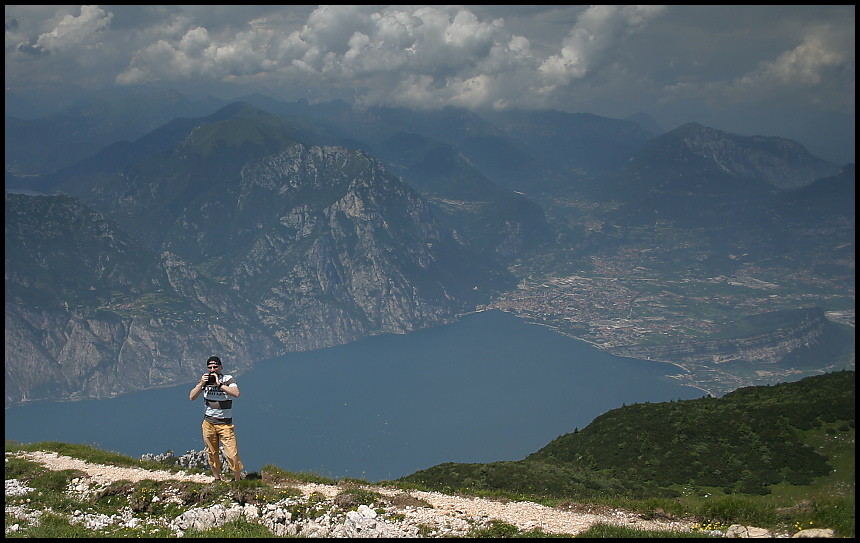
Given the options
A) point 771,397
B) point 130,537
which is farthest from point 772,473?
point 130,537

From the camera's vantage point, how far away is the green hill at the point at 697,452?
33438 millimetres

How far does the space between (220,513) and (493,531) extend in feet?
28.3

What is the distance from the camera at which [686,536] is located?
55.6ft

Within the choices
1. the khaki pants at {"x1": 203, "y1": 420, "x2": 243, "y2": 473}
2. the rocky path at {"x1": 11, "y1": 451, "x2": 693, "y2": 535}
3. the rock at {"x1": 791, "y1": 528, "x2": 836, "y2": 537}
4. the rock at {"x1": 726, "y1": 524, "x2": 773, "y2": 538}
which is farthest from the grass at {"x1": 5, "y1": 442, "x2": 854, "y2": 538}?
the khaki pants at {"x1": 203, "y1": 420, "x2": 243, "y2": 473}

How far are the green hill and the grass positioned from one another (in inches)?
329

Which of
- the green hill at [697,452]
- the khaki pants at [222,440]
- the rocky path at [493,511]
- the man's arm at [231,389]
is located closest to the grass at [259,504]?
the rocky path at [493,511]

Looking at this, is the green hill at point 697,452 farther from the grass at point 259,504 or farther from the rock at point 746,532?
the rock at point 746,532

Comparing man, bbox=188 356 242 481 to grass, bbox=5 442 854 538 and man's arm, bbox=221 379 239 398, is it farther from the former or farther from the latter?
grass, bbox=5 442 854 538

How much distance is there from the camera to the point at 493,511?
20.7m

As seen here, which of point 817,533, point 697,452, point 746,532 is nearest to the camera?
point 817,533

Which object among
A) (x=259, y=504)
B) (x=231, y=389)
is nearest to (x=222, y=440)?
(x=231, y=389)

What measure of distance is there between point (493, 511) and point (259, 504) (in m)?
7.68

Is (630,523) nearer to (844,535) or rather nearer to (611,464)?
(844,535)

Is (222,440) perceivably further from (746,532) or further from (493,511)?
(746,532)
